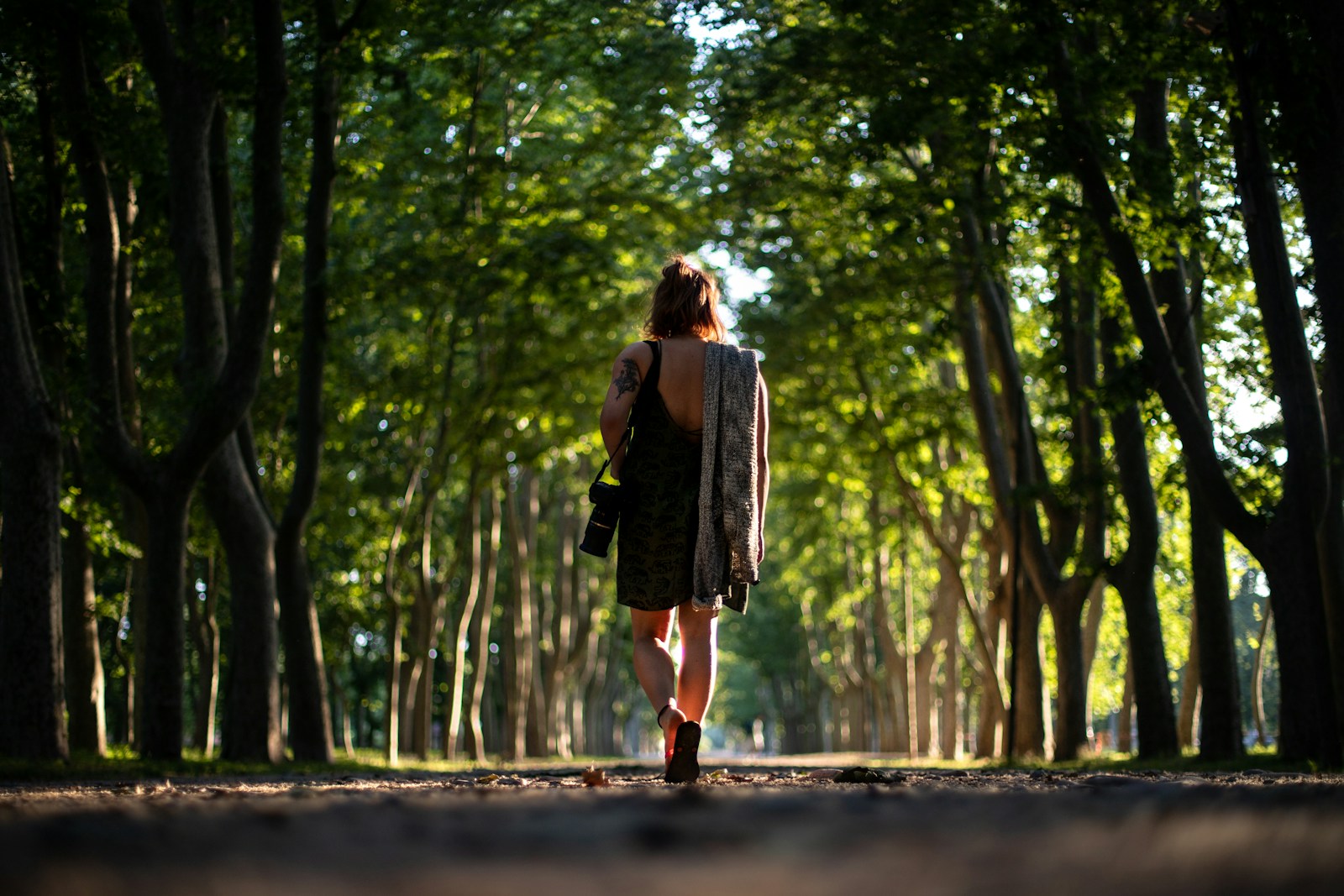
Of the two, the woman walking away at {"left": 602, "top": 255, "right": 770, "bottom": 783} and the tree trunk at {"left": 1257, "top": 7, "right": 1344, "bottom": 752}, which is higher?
the tree trunk at {"left": 1257, "top": 7, "right": 1344, "bottom": 752}

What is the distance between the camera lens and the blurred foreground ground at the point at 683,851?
185 cm

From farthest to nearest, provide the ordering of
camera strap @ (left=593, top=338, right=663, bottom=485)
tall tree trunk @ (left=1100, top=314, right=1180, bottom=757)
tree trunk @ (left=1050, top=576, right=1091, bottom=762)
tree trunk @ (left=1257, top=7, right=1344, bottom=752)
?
tree trunk @ (left=1050, top=576, right=1091, bottom=762)
tall tree trunk @ (left=1100, top=314, right=1180, bottom=757)
tree trunk @ (left=1257, top=7, right=1344, bottom=752)
camera strap @ (left=593, top=338, right=663, bottom=485)

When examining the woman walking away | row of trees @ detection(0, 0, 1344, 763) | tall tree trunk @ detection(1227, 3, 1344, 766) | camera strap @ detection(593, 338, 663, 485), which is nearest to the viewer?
the woman walking away

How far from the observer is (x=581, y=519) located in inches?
1481

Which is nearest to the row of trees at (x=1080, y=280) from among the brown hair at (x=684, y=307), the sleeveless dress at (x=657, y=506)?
the brown hair at (x=684, y=307)

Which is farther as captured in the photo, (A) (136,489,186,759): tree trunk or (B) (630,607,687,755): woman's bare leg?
(A) (136,489,186,759): tree trunk

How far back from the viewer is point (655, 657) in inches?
267

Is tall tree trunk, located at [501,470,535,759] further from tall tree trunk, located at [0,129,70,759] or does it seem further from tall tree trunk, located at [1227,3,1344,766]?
tall tree trunk, located at [1227,3,1344,766]

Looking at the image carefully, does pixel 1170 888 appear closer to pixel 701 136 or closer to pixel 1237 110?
pixel 1237 110

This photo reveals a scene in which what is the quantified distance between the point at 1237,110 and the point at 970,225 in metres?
6.06

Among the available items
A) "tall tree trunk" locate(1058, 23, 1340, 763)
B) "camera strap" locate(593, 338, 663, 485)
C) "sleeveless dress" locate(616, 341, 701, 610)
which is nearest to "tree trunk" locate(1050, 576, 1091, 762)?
"tall tree trunk" locate(1058, 23, 1340, 763)

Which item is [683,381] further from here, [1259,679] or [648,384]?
[1259,679]

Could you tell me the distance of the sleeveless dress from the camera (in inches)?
266

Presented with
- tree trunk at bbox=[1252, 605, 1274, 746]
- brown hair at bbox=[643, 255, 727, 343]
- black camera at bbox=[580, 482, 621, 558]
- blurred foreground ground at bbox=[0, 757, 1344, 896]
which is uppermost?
brown hair at bbox=[643, 255, 727, 343]
